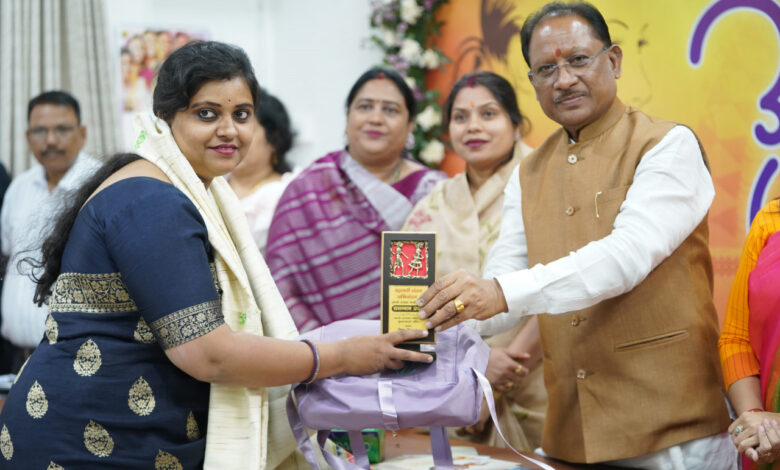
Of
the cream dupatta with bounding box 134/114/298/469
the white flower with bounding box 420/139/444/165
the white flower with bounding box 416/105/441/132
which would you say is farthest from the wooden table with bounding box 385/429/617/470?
the white flower with bounding box 416/105/441/132

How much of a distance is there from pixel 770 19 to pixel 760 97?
0.92 feet

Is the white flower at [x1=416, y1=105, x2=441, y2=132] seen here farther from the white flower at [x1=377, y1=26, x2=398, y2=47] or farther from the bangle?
the bangle

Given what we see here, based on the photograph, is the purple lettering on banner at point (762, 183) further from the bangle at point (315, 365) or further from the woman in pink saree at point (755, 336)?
the bangle at point (315, 365)

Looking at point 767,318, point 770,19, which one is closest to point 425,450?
point 767,318

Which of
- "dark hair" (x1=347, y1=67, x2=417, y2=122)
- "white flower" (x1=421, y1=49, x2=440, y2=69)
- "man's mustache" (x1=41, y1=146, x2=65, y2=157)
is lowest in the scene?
"man's mustache" (x1=41, y1=146, x2=65, y2=157)

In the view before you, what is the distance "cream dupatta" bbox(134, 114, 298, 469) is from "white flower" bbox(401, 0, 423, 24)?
3161 millimetres

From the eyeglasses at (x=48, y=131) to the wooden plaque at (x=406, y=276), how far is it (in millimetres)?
3339

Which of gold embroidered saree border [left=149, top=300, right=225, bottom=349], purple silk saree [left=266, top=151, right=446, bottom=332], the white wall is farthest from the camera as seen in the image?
the white wall

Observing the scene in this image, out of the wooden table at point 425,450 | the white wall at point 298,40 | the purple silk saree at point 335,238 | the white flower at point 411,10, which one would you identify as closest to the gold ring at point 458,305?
the wooden table at point 425,450

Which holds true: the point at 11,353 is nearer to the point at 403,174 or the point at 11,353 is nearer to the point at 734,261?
the point at 403,174

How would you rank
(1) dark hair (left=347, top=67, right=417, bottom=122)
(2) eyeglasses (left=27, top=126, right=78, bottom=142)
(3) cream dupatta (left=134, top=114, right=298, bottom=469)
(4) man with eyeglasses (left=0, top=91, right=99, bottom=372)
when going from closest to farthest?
(3) cream dupatta (left=134, top=114, right=298, bottom=469) → (1) dark hair (left=347, top=67, right=417, bottom=122) → (4) man with eyeglasses (left=0, top=91, right=99, bottom=372) → (2) eyeglasses (left=27, top=126, right=78, bottom=142)

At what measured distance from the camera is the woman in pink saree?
1.86 m

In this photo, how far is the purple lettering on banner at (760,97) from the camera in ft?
9.32

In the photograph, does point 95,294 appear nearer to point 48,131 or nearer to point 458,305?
point 458,305
